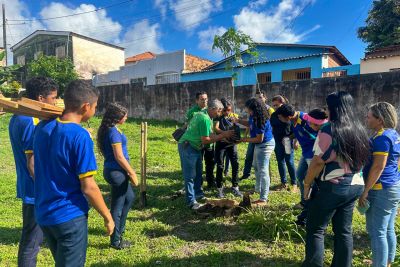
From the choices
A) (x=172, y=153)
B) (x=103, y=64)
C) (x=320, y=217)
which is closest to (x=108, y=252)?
(x=320, y=217)

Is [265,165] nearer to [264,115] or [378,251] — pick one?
[264,115]

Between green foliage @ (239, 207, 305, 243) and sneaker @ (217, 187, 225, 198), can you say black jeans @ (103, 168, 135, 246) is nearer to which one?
Answer: green foliage @ (239, 207, 305, 243)

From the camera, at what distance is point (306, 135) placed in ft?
14.8

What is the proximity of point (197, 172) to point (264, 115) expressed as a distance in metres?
1.40

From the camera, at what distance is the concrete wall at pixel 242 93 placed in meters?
9.19

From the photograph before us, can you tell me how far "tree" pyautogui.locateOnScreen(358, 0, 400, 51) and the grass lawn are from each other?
17914 millimetres

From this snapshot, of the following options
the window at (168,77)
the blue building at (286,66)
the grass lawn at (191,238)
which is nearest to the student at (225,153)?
the grass lawn at (191,238)

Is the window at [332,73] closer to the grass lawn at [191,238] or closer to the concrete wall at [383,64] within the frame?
the concrete wall at [383,64]

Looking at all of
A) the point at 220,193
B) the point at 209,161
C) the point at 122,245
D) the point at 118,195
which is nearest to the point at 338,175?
the point at 118,195

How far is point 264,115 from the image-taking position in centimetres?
502

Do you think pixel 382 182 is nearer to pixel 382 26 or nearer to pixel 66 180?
pixel 66 180

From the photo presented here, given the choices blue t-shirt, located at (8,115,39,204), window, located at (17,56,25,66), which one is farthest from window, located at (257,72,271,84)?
window, located at (17,56,25,66)

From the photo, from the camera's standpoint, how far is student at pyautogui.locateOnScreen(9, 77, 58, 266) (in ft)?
9.55

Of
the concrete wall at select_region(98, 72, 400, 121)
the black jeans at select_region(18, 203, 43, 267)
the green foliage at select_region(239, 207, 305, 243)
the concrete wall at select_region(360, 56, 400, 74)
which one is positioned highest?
the concrete wall at select_region(360, 56, 400, 74)
